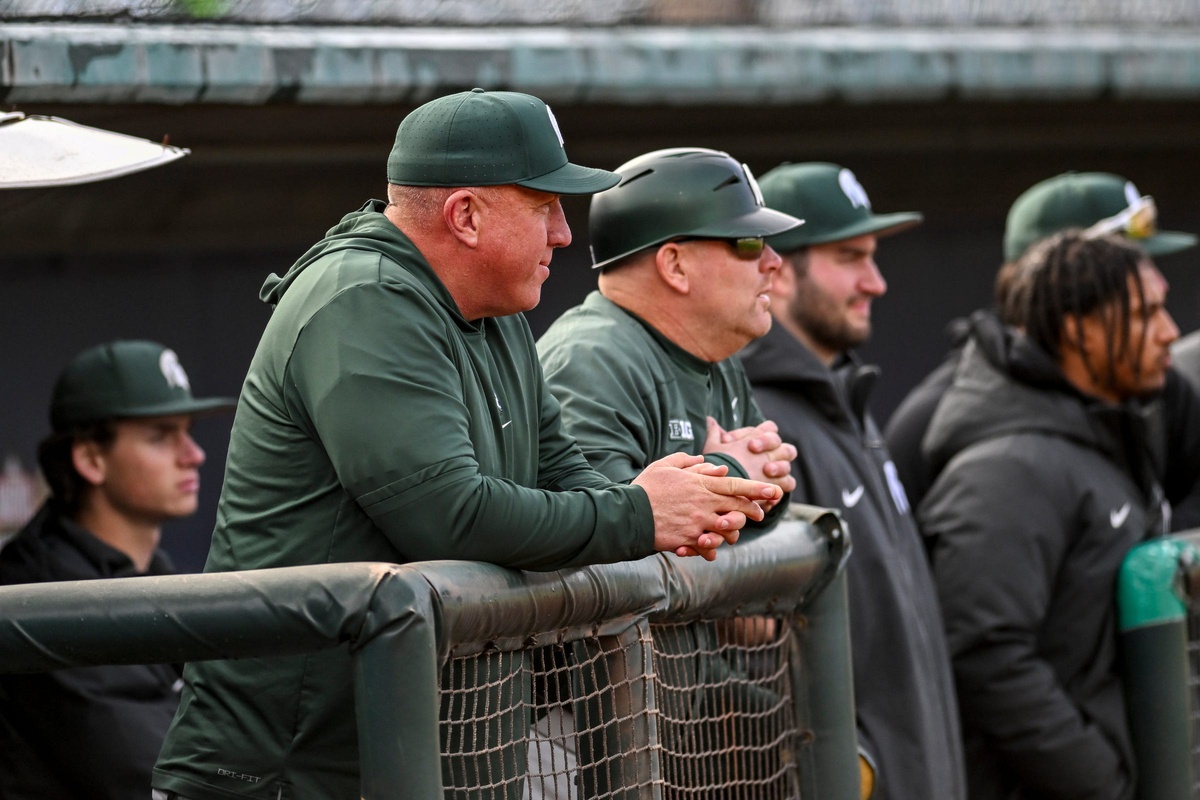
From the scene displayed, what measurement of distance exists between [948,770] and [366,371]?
1916 mm

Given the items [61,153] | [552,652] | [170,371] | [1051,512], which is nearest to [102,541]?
[170,371]

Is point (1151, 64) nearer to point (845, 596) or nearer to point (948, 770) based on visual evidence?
point (948, 770)

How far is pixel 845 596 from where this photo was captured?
250 cm

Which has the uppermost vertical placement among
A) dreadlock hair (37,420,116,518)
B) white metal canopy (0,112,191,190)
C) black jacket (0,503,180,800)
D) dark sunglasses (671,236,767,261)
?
white metal canopy (0,112,191,190)

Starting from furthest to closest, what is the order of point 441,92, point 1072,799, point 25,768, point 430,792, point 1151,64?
point 1151,64
point 441,92
point 1072,799
point 25,768
point 430,792

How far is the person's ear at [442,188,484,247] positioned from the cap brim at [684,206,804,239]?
2.66 ft

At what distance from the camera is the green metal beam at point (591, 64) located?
3.45 metres

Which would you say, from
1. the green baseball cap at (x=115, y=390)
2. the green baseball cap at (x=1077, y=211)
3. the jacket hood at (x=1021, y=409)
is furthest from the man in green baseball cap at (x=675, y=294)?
the green baseball cap at (x=1077, y=211)

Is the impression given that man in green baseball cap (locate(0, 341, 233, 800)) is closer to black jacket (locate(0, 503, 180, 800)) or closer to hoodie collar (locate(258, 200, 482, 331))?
black jacket (locate(0, 503, 180, 800))

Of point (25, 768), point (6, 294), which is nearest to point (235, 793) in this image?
point (25, 768)

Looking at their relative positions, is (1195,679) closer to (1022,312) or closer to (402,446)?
(1022,312)

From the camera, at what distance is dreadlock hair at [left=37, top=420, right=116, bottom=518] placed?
11.9 ft

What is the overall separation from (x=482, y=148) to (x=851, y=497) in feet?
5.06

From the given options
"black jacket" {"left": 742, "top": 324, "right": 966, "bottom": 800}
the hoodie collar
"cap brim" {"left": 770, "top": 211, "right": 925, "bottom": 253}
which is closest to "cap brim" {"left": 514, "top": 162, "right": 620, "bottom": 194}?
the hoodie collar
